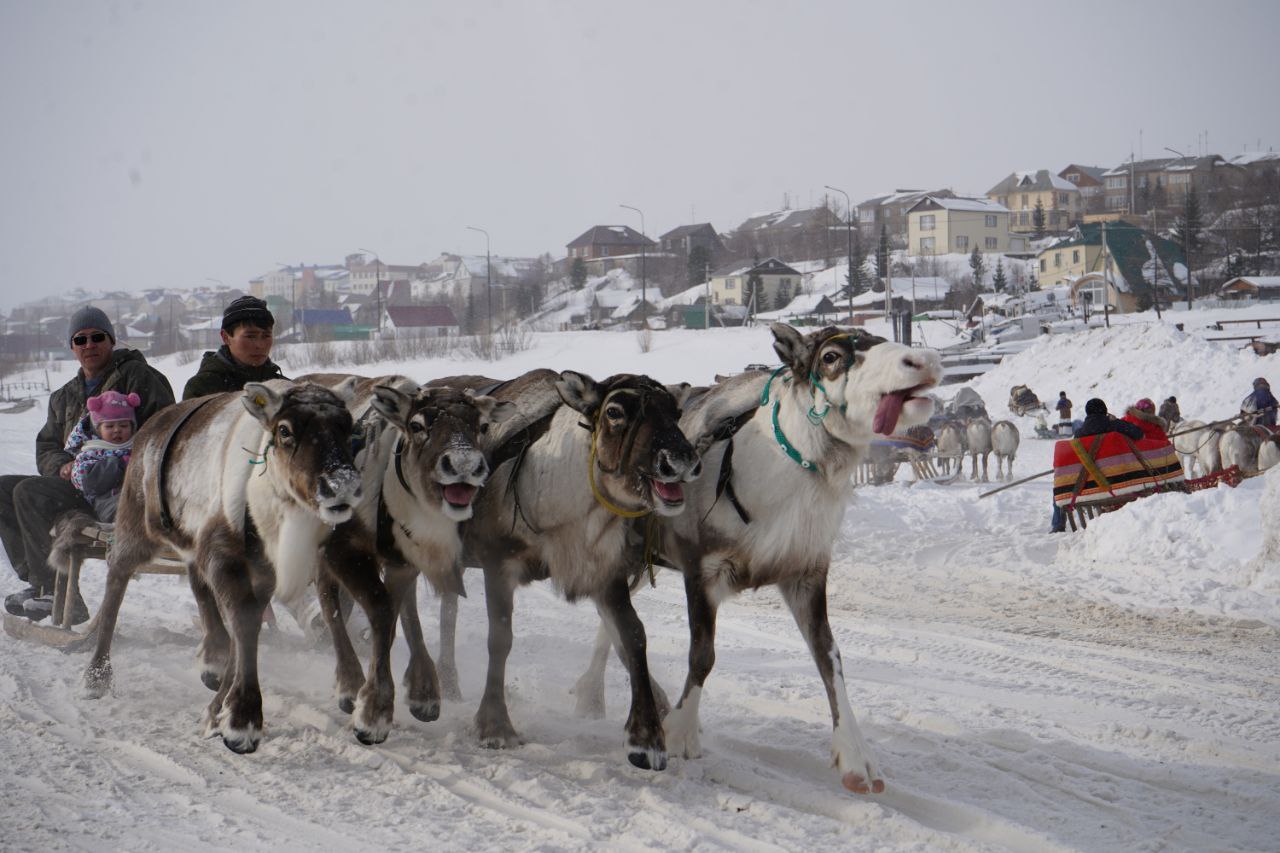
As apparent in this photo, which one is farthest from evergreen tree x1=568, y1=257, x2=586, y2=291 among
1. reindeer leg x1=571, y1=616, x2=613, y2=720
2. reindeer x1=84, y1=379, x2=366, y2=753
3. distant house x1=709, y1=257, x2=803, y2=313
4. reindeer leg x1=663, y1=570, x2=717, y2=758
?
reindeer leg x1=663, y1=570, x2=717, y2=758

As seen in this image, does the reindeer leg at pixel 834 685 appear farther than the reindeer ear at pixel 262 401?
No

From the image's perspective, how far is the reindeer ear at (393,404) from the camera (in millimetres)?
6133

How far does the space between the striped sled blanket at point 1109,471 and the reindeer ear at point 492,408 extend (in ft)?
29.8

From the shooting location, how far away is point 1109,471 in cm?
1366

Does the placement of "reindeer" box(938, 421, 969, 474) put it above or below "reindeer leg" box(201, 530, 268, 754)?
below

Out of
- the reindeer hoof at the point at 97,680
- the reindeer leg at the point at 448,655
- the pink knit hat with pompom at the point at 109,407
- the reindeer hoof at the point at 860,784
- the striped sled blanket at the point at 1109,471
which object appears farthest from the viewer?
the striped sled blanket at the point at 1109,471

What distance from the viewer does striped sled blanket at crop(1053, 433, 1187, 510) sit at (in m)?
13.5

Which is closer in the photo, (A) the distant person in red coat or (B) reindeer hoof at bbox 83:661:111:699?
(B) reindeer hoof at bbox 83:661:111:699

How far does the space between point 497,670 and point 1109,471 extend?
9.64 metres

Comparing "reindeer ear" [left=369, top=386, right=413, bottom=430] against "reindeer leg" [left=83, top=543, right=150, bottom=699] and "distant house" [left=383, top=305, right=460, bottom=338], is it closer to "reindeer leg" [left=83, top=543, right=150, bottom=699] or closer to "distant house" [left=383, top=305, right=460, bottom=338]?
"reindeer leg" [left=83, top=543, right=150, bottom=699]

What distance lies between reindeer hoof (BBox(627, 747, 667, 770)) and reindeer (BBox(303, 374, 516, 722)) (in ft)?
4.23

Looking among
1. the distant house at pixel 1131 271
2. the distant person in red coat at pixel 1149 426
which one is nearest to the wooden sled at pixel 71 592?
the distant person in red coat at pixel 1149 426

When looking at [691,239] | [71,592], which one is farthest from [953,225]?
[71,592]

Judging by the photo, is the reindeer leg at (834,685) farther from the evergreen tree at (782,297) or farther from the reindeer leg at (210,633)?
the evergreen tree at (782,297)
